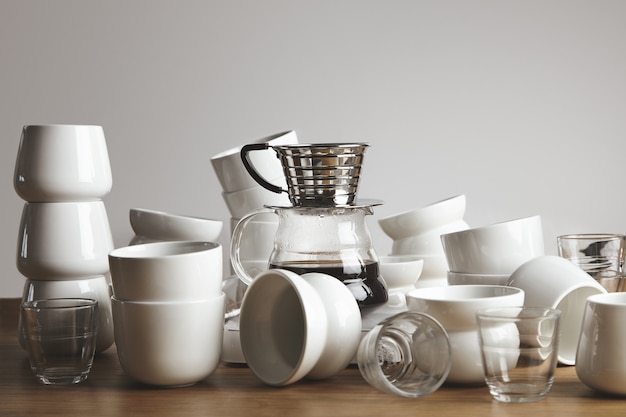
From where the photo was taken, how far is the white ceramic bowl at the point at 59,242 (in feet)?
3.08

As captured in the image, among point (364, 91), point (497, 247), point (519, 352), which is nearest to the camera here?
point (519, 352)

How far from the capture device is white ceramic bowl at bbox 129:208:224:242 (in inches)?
47.3

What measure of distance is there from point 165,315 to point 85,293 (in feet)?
0.73

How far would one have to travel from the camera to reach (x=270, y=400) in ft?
2.43

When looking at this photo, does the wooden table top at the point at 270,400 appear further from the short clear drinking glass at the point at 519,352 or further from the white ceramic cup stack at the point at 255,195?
the white ceramic cup stack at the point at 255,195

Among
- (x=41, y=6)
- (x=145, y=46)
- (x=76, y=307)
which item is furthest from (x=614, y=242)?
(x=41, y=6)

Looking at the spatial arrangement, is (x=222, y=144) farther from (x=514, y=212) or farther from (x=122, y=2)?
(x=514, y=212)

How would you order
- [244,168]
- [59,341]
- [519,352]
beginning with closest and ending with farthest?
1. [519,352]
2. [59,341]
3. [244,168]

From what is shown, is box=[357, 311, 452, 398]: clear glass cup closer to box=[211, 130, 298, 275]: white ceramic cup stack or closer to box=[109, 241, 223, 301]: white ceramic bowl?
box=[109, 241, 223, 301]: white ceramic bowl

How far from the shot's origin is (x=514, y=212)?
1.83m

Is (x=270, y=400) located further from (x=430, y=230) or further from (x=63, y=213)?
(x=430, y=230)

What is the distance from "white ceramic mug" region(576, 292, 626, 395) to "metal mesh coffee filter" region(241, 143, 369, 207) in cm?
28

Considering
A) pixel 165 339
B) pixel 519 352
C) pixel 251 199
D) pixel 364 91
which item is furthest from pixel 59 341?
pixel 364 91

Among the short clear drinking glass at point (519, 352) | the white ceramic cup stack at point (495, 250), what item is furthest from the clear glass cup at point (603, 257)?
the short clear drinking glass at point (519, 352)
